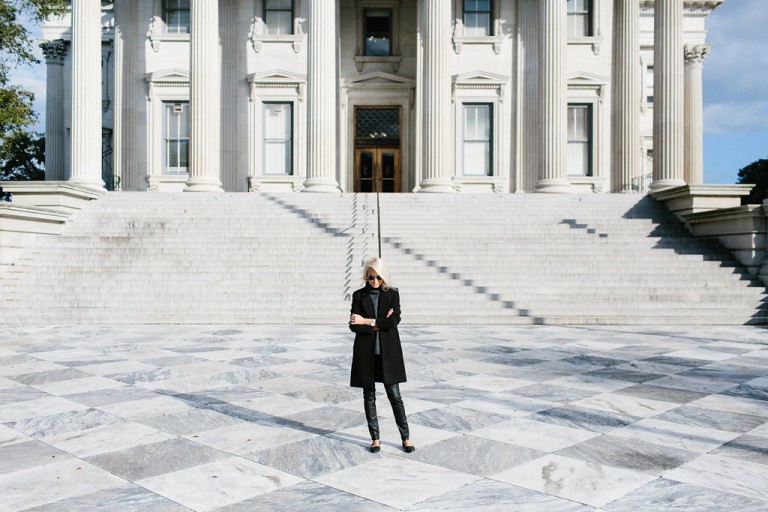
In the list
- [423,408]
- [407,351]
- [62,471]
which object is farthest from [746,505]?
[407,351]

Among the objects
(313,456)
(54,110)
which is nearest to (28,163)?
(54,110)

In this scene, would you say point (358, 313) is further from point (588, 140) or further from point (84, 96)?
point (588, 140)

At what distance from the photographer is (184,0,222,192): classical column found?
2319 centimetres

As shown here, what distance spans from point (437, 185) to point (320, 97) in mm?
4814

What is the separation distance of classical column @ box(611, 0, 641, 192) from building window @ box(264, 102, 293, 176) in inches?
512

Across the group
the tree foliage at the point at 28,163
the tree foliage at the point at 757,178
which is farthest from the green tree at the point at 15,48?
the tree foliage at the point at 757,178

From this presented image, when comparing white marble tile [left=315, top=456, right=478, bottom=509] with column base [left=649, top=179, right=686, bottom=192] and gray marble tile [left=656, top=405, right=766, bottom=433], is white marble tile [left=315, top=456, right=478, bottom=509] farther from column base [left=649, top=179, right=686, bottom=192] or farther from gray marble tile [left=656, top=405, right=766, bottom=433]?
column base [left=649, top=179, right=686, bottom=192]

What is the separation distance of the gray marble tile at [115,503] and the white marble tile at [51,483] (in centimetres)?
9

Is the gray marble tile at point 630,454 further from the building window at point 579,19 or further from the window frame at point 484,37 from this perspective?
the building window at point 579,19

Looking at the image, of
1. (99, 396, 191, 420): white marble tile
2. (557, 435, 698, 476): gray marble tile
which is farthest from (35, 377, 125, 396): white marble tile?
(557, 435, 698, 476): gray marble tile

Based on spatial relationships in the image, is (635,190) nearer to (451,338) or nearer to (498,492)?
(451,338)

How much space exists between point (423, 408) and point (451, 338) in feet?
16.4

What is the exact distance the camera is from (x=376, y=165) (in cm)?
2880

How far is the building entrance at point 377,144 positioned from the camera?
28828 millimetres
